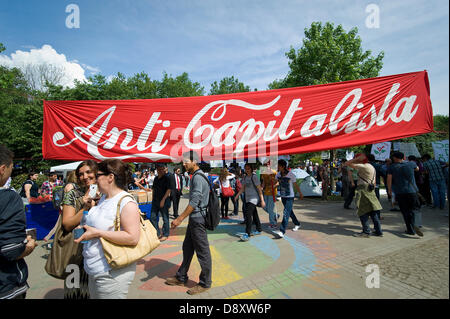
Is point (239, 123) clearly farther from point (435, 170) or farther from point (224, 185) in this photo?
point (435, 170)

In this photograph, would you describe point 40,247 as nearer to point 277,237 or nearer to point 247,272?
Result: point 247,272

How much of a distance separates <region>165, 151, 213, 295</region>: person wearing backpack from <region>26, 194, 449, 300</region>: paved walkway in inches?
6.9

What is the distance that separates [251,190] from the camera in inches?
222

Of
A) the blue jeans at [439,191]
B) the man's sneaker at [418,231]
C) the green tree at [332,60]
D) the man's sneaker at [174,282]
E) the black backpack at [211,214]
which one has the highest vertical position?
the green tree at [332,60]

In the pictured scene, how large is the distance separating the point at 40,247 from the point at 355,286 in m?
6.92

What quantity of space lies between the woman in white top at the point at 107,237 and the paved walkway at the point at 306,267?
135 centimetres

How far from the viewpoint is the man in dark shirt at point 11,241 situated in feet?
5.73

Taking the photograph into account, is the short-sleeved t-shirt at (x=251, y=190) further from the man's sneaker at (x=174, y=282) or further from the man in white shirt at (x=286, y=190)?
the man's sneaker at (x=174, y=282)

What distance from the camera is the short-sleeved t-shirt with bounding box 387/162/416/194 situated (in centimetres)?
507

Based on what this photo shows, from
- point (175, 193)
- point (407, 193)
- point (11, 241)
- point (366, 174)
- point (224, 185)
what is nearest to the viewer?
point (11, 241)

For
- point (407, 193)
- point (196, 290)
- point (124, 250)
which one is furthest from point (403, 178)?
point (124, 250)

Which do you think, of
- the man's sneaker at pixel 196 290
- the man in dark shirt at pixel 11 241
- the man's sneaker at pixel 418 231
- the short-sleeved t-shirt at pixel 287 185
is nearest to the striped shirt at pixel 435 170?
the man's sneaker at pixel 418 231

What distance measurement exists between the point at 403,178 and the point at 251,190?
3715 mm

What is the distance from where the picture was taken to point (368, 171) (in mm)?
5367
